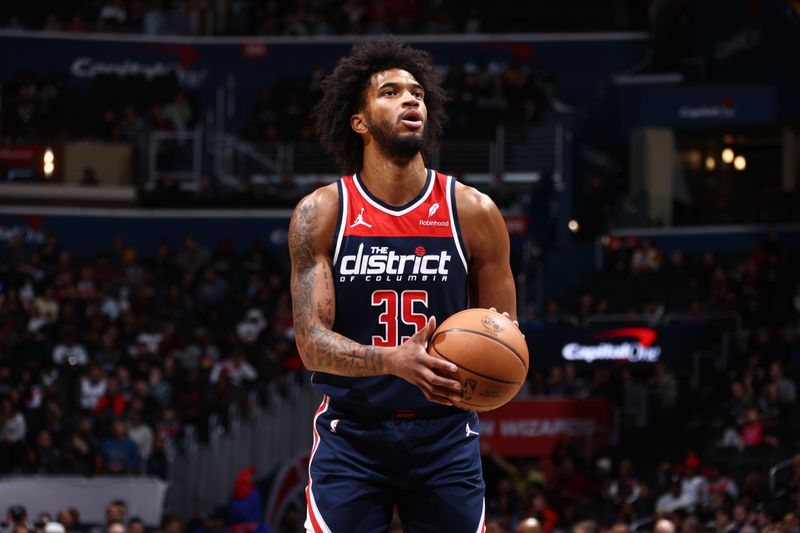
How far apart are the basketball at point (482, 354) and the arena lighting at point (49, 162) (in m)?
23.3

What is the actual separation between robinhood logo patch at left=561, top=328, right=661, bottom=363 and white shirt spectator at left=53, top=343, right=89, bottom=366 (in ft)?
26.0

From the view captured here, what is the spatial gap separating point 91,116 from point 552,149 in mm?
10248

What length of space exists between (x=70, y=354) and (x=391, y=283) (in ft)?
54.6

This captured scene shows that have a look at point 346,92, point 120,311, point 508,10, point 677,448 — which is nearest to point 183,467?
point 120,311

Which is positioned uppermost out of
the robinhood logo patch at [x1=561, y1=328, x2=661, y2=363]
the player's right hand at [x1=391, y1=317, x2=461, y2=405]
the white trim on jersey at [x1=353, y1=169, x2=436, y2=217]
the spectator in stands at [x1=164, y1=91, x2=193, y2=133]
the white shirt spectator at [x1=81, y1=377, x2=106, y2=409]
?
the spectator in stands at [x1=164, y1=91, x2=193, y2=133]

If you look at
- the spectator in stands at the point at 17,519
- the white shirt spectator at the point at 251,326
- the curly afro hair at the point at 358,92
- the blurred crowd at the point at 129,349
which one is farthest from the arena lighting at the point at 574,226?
the curly afro hair at the point at 358,92

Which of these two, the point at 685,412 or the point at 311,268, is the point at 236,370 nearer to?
the point at 685,412

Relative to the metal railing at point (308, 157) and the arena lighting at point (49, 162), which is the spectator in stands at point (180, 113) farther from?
the arena lighting at point (49, 162)

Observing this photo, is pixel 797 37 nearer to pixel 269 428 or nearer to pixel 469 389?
pixel 269 428

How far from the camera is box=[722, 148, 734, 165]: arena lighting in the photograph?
29844mm

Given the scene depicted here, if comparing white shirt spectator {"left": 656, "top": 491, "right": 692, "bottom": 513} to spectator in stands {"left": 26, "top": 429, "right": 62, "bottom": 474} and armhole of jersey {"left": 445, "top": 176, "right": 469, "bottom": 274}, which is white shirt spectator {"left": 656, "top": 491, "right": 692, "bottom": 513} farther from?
armhole of jersey {"left": 445, "top": 176, "right": 469, "bottom": 274}

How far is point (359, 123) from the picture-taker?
6.14 metres

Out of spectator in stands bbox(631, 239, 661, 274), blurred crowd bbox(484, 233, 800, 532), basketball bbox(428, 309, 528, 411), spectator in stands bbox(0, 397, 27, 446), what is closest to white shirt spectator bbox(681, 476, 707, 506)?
blurred crowd bbox(484, 233, 800, 532)

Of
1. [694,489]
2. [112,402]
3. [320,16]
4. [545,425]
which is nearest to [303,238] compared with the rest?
[694,489]
